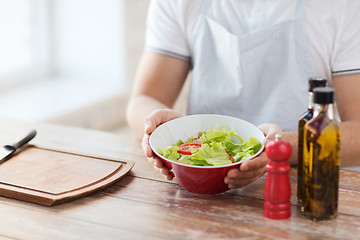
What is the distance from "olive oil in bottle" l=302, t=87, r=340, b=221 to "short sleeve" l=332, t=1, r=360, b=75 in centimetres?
69

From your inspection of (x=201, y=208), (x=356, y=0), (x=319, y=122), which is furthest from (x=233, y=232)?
(x=356, y=0)

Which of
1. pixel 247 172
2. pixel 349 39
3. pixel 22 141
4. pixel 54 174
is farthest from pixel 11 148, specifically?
pixel 349 39

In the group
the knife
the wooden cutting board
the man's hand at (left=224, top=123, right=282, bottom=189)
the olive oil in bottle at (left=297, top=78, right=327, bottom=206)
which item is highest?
the olive oil in bottle at (left=297, top=78, right=327, bottom=206)

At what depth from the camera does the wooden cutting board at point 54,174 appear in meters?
1.18

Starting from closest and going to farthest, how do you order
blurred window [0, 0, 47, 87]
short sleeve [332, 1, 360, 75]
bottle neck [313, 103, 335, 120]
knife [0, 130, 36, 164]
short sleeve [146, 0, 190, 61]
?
1. bottle neck [313, 103, 335, 120]
2. knife [0, 130, 36, 164]
3. short sleeve [332, 1, 360, 75]
4. short sleeve [146, 0, 190, 61]
5. blurred window [0, 0, 47, 87]

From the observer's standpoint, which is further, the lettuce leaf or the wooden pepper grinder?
the lettuce leaf

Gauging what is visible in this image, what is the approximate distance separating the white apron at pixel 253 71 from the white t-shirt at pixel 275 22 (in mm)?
27

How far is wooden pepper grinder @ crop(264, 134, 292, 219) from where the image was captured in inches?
39.8

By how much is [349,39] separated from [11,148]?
1.11 meters

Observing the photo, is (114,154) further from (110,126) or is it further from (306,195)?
(110,126)

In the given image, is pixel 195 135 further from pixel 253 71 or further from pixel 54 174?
pixel 253 71

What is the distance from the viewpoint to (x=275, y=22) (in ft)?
5.57

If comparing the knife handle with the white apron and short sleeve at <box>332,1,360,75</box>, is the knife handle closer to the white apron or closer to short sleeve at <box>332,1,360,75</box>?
the white apron

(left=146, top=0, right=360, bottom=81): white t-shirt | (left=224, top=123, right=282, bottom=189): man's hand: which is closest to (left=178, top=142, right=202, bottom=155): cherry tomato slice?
(left=224, top=123, right=282, bottom=189): man's hand
